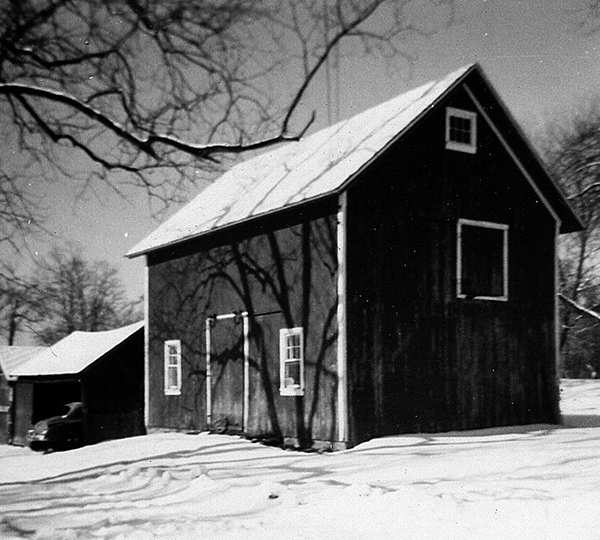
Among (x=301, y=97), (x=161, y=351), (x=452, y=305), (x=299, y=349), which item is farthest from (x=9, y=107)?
(x=161, y=351)

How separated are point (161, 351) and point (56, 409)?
8.79 meters

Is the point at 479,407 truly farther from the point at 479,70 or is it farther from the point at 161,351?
the point at 161,351

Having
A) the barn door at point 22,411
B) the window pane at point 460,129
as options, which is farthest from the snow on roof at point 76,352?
A: the window pane at point 460,129

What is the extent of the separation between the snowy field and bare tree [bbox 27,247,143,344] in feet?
7.98

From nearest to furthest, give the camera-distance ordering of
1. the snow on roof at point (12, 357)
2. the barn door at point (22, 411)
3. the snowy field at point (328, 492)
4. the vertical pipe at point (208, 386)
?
the snowy field at point (328, 492) → the vertical pipe at point (208, 386) → the barn door at point (22, 411) → the snow on roof at point (12, 357)

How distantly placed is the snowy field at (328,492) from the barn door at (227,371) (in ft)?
7.54

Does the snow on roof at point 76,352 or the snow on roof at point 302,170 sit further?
the snow on roof at point 76,352

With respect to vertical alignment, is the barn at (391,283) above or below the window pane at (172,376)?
above

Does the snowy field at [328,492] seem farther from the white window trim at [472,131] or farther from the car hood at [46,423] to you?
the car hood at [46,423]

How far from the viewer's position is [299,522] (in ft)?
29.1

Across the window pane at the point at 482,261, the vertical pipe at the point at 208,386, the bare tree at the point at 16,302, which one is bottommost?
the vertical pipe at the point at 208,386

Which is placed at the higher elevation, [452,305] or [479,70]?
[479,70]

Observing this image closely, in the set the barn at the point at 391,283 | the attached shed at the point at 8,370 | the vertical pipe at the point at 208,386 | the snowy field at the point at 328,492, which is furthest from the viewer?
the attached shed at the point at 8,370

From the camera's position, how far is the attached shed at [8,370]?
106 feet
